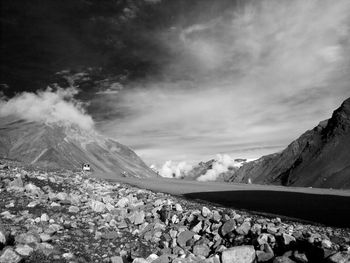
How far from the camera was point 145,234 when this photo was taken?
13484mm

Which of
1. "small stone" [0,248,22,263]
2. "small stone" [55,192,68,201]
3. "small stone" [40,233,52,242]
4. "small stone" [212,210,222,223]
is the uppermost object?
"small stone" [55,192,68,201]

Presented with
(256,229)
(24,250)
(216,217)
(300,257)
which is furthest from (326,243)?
(24,250)

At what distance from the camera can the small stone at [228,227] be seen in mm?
12177

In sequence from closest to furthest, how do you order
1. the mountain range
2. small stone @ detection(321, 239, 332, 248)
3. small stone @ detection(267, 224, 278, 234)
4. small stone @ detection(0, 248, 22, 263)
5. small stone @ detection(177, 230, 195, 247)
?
small stone @ detection(0, 248, 22, 263), small stone @ detection(321, 239, 332, 248), small stone @ detection(267, 224, 278, 234), small stone @ detection(177, 230, 195, 247), the mountain range

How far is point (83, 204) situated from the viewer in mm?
16844

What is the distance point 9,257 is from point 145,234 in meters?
5.27

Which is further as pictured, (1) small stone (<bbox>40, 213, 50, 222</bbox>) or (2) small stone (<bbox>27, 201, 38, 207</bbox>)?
(2) small stone (<bbox>27, 201, 38, 207</bbox>)

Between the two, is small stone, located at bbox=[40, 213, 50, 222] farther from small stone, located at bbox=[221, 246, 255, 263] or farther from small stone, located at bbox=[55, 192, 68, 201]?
small stone, located at bbox=[221, 246, 255, 263]

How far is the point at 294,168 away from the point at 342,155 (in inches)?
1389

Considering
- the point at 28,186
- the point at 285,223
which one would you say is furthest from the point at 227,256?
the point at 28,186

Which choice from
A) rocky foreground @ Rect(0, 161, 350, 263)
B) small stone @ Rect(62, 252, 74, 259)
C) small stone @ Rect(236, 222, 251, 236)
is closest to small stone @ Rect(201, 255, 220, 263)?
rocky foreground @ Rect(0, 161, 350, 263)

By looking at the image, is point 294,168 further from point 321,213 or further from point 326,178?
point 321,213

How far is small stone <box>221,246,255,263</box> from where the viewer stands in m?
10.3

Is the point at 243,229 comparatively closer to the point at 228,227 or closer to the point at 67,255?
the point at 228,227
